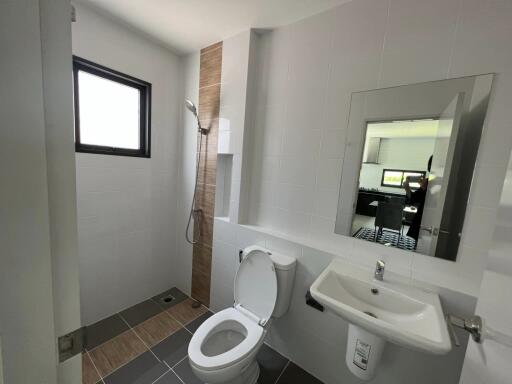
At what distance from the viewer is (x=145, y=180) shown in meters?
1.96

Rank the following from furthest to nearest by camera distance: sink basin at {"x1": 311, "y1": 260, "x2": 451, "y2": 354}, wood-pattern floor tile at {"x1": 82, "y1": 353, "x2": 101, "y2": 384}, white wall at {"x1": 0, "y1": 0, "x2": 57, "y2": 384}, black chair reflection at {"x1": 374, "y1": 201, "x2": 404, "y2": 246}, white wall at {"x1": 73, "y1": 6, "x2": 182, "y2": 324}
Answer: white wall at {"x1": 73, "y1": 6, "x2": 182, "y2": 324} < wood-pattern floor tile at {"x1": 82, "y1": 353, "x2": 101, "y2": 384} < black chair reflection at {"x1": 374, "y1": 201, "x2": 404, "y2": 246} < sink basin at {"x1": 311, "y1": 260, "x2": 451, "y2": 354} < white wall at {"x1": 0, "y1": 0, "x2": 57, "y2": 384}

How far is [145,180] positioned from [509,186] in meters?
2.16

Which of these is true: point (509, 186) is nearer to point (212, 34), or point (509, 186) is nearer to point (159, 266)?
point (212, 34)

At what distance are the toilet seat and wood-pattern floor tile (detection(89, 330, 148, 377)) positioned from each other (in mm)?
660

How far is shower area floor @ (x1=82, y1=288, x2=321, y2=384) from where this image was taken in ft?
4.60

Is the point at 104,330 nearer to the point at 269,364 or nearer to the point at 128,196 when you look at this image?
the point at 128,196

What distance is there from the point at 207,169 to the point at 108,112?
0.90 metres

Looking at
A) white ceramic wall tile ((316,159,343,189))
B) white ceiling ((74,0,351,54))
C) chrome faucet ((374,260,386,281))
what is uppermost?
white ceiling ((74,0,351,54))

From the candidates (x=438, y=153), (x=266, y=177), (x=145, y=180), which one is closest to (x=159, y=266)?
(x=145, y=180)

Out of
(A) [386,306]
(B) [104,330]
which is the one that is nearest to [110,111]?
(B) [104,330]

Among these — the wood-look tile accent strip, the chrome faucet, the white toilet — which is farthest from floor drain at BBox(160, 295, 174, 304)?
the chrome faucet

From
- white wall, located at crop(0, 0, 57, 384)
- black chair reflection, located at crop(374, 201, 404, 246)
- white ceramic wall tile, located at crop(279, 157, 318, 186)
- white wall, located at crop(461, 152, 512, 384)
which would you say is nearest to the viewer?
white wall, located at crop(0, 0, 57, 384)

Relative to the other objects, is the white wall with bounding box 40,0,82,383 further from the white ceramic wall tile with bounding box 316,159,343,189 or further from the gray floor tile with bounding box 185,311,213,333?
the gray floor tile with bounding box 185,311,213,333

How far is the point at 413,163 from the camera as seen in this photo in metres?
1.19
